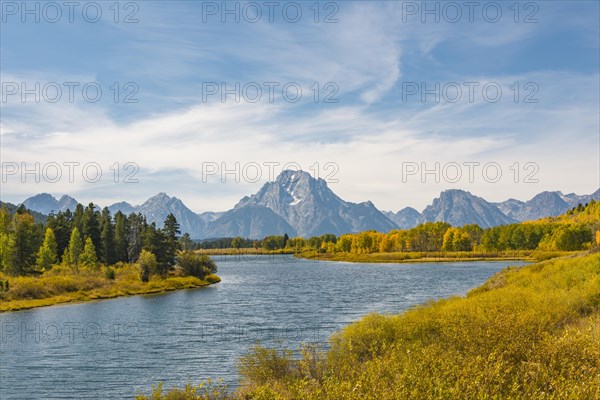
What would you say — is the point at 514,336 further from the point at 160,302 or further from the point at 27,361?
the point at 160,302

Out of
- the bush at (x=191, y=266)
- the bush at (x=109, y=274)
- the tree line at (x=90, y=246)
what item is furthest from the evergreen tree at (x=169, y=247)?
the bush at (x=109, y=274)

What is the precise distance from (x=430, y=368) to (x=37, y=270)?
99.7m

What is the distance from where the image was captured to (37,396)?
2775 cm

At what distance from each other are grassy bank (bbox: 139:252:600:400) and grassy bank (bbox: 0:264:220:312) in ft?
170

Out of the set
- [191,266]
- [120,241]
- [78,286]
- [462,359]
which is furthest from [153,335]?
[120,241]

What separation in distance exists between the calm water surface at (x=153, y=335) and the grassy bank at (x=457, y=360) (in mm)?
7693

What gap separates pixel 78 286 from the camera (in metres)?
80.6

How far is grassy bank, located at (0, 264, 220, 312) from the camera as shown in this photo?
2702 inches

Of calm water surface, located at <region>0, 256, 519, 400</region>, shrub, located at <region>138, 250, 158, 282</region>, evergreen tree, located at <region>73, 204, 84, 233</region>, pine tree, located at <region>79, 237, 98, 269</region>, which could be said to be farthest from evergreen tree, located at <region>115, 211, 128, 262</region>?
calm water surface, located at <region>0, 256, 519, 400</region>

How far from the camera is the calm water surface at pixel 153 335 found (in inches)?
1204

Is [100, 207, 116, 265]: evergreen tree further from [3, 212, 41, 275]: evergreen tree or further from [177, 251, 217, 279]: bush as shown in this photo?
[3, 212, 41, 275]: evergreen tree

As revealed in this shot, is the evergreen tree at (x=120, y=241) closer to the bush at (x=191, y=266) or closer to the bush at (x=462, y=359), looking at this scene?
the bush at (x=191, y=266)

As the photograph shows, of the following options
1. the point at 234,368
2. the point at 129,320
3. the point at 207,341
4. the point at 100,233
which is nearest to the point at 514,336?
the point at 234,368

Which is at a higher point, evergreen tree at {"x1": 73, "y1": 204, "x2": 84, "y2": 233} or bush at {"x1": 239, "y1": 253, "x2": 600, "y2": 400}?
evergreen tree at {"x1": 73, "y1": 204, "x2": 84, "y2": 233}
